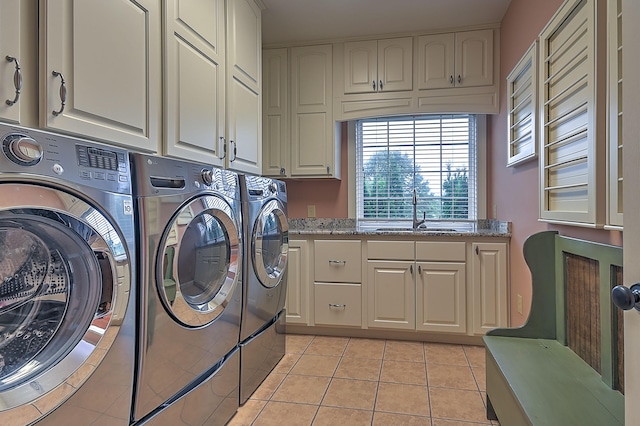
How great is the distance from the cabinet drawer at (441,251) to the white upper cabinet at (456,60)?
50.6 inches

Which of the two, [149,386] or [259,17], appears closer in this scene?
[149,386]

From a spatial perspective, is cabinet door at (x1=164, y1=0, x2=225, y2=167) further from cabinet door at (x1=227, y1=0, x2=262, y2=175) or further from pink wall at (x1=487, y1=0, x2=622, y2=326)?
pink wall at (x1=487, y1=0, x2=622, y2=326)

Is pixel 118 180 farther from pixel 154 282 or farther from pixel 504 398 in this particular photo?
pixel 504 398

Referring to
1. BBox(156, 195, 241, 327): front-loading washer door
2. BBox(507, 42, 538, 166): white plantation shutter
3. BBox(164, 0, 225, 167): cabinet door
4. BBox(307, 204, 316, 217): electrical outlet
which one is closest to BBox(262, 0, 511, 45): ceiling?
BBox(507, 42, 538, 166): white plantation shutter

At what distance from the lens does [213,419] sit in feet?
5.37

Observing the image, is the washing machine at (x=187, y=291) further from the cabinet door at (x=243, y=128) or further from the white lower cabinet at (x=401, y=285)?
the white lower cabinet at (x=401, y=285)

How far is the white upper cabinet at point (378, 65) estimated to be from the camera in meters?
3.06

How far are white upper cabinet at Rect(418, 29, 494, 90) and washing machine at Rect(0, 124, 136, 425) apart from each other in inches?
102

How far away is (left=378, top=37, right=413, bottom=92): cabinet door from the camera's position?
3055mm

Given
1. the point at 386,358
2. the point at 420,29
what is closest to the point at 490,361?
the point at 386,358

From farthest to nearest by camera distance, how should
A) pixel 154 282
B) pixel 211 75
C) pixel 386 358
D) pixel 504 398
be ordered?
1. pixel 386 358
2. pixel 211 75
3. pixel 504 398
4. pixel 154 282

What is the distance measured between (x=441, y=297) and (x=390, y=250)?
1.62ft

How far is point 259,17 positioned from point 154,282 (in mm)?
2101

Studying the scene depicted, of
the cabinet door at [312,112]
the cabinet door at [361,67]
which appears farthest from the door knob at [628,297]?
the cabinet door at [361,67]
